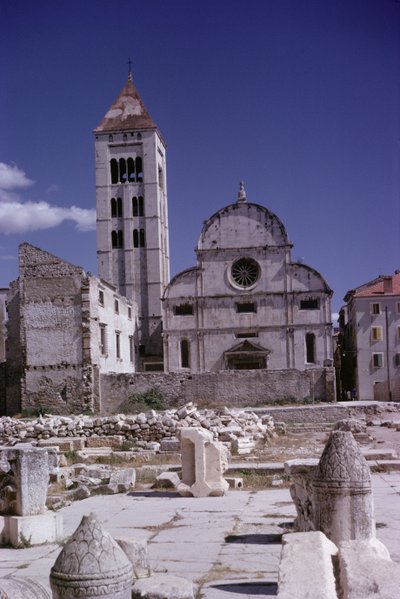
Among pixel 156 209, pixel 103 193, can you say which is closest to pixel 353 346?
pixel 156 209

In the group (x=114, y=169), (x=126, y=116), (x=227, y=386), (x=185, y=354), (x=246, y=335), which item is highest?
(x=126, y=116)

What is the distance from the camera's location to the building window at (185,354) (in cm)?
4638

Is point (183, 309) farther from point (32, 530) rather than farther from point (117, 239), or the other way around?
point (32, 530)

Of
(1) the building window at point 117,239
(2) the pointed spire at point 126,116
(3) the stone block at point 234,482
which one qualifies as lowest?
(3) the stone block at point 234,482

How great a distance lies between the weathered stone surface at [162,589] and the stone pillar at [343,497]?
160 cm

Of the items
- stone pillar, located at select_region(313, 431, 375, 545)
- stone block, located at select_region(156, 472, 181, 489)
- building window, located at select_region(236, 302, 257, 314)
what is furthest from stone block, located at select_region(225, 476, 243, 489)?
building window, located at select_region(236, 302, 257, 314)

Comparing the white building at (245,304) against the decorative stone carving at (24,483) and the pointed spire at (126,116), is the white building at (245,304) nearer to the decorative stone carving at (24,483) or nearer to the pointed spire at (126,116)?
the pointed spire at (126,116)

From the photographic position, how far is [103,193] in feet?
186

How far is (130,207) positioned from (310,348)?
63.4 feet

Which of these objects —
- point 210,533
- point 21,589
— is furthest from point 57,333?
point 21,589

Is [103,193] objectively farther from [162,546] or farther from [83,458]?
[162,546]

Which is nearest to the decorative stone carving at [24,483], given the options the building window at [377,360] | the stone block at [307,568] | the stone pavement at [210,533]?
the stone pavement at [210,533]

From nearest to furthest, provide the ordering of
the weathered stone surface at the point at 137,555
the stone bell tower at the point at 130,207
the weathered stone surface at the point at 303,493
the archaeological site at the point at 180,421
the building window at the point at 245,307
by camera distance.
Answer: the archaeological site at the point at 180,421
the weathered stone surface at the point at 137,555
the weathered stone surface at the point at 303,493
the building window at the point at 245,307
the stone bell tower at the point at 130,207

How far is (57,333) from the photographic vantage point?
1529 inches
